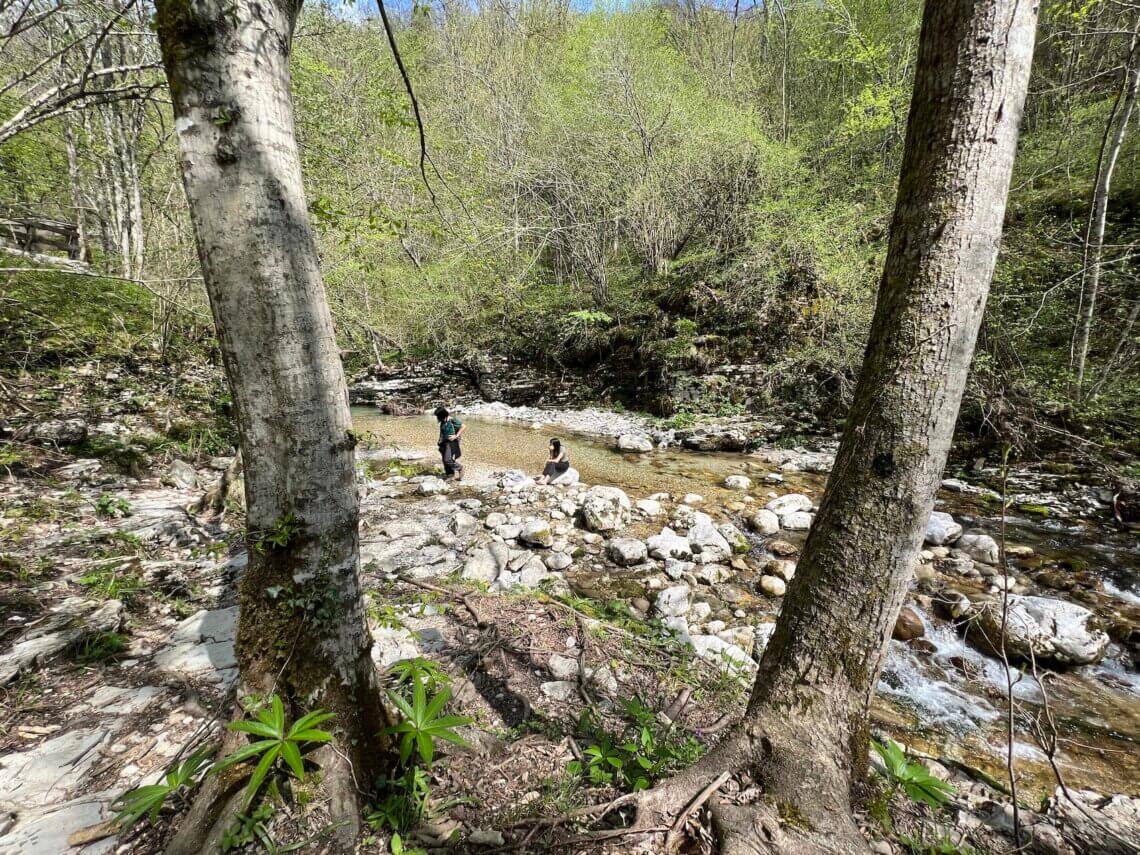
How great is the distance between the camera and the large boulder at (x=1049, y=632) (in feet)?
11.3

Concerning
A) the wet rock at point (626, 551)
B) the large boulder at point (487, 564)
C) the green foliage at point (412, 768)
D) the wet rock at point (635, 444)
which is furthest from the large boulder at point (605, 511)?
the green foliage at point (412, 768)

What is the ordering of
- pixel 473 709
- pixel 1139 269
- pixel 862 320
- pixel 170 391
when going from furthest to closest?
1. pixel 862 320
2. pixel 1139 269
3. pixel 170 391
4. pixel 473 709

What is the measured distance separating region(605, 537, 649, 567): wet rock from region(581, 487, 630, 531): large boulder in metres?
0.58

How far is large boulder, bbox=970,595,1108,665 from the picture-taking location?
136 inches

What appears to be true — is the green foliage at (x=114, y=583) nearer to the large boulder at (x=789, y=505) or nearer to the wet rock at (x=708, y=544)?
the wet rock at (x=708, y=544)

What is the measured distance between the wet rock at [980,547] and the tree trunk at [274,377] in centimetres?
630

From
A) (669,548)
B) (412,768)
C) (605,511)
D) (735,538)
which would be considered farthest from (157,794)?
(735,538)

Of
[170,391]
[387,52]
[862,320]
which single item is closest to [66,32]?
[170,391]

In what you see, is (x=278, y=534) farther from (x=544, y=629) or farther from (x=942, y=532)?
(x=942, y=532)

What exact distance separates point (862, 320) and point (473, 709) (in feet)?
33.0

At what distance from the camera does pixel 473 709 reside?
2.06 metres

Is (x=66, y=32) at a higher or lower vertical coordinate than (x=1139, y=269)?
higher

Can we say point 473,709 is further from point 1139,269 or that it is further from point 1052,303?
point 1139,269

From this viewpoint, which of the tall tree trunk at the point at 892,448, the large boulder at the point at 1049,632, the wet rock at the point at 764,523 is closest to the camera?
the tall tree trunk at the point at 892,448
